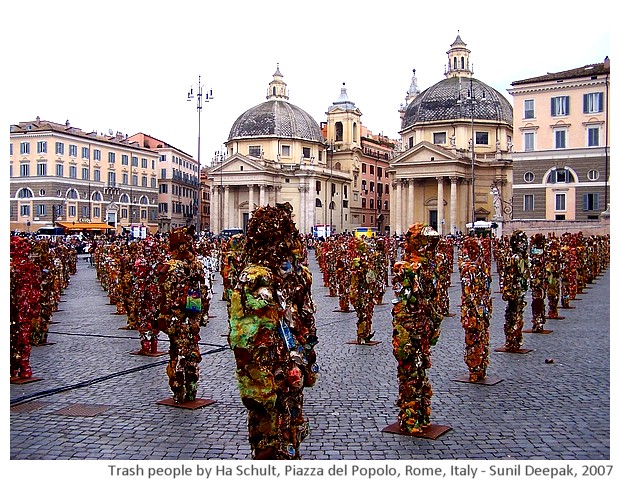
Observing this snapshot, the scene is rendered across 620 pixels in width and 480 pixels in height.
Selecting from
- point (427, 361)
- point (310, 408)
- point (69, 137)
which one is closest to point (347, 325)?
point (310, 408)

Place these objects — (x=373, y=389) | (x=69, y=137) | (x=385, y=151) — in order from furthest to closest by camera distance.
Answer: (x=385, y=151), (x=69, y=137), (x=373, y=389)

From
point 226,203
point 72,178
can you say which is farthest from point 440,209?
point 72,178

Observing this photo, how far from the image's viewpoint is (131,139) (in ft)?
283

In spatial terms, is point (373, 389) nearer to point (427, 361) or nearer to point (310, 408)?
point (310, 408)

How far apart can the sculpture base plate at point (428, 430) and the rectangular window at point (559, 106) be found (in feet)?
150

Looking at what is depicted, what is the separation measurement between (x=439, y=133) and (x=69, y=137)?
39.3m

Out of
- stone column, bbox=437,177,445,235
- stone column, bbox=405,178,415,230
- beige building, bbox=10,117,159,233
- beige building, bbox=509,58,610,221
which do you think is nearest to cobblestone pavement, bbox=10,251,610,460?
beige building, bbox=10,117,159,233

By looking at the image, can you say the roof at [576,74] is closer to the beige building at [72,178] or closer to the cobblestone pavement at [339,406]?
the cobblestone pavement at [339,406]

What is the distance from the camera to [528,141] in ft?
172

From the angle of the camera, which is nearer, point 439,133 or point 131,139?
point 439,133

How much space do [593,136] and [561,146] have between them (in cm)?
283

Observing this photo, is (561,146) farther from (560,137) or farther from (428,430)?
(428,430)

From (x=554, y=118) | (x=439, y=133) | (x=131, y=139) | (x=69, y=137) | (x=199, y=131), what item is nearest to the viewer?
(x=199, y=131)

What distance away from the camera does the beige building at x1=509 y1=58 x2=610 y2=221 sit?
156ft
